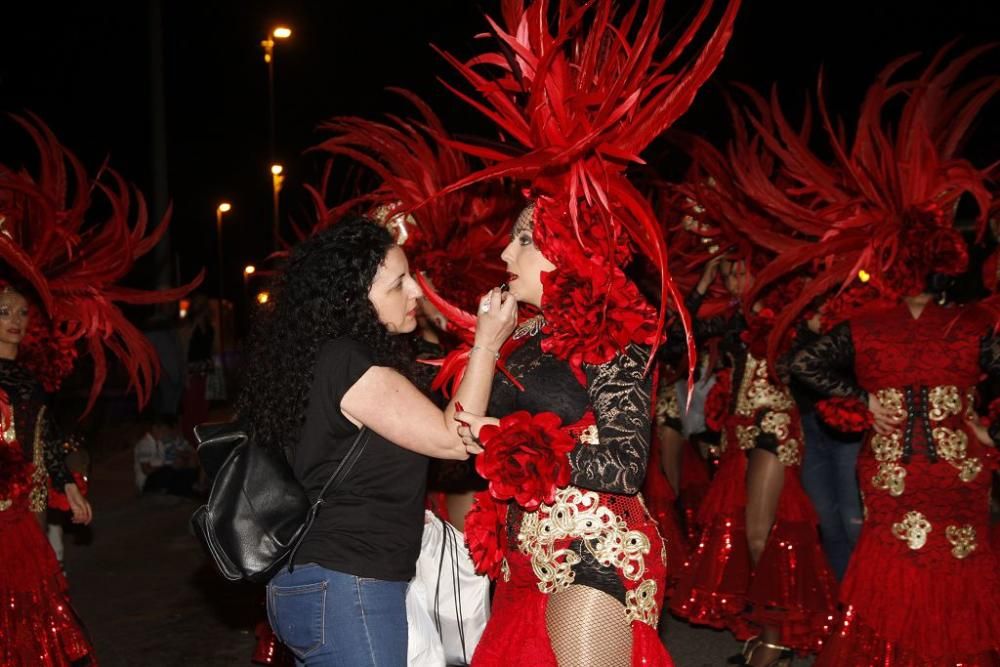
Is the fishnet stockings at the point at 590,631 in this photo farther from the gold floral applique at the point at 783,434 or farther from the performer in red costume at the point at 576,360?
the gold floral applique at the point at 783,434

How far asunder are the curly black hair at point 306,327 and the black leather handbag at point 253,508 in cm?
9

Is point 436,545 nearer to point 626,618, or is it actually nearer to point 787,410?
point 626,618

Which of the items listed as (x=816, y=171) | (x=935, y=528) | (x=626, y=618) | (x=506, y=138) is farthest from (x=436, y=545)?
(x=816, y=171)

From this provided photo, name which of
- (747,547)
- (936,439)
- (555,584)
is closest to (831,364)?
(936,439)

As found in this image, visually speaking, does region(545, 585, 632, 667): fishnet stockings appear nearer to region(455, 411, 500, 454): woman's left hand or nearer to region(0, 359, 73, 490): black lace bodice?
region(455, 411, 500, 454): woman's left hand

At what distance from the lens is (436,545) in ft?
11.1

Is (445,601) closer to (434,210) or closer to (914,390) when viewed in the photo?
(914,390)

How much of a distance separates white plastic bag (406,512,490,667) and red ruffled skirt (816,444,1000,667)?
2161 mm

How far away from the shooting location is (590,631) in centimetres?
291

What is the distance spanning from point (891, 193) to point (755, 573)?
2360mm

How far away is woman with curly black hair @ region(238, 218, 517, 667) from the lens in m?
2.91

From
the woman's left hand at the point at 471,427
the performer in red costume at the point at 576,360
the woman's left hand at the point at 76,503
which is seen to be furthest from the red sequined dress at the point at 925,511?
the woman's left hand at the point at 76,503

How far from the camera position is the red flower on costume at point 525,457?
2.81 metres

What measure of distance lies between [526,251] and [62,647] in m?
3.42
